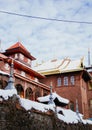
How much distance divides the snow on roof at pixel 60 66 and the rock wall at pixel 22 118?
1828 centimetres

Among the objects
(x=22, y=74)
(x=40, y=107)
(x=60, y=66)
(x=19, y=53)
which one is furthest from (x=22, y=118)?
(x=60, y=66)

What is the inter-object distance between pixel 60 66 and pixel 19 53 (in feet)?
20.7

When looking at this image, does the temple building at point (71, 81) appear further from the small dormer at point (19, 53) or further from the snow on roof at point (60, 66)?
the small dormer at point (19, 53)

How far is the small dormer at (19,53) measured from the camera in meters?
28.8

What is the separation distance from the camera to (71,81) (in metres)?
30.9

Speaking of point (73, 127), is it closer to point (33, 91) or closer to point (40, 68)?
point (33, 91)

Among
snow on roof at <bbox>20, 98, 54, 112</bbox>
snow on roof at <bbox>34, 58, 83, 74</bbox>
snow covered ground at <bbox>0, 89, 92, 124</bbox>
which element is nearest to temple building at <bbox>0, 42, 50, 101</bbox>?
snow on roof at <bbox>34, 58, 83, 74</bbox>

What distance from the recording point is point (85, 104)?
103 feet

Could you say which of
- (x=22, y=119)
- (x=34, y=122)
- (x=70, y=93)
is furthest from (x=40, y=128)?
(x=70, y=93)

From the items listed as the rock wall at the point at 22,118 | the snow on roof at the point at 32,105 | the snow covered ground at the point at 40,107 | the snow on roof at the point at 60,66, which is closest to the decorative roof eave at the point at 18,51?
the snow on roof at the point at 60,66

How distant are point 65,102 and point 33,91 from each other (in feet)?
20.3

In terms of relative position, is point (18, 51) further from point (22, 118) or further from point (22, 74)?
point (22, 118)

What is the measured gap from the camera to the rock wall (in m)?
9.42

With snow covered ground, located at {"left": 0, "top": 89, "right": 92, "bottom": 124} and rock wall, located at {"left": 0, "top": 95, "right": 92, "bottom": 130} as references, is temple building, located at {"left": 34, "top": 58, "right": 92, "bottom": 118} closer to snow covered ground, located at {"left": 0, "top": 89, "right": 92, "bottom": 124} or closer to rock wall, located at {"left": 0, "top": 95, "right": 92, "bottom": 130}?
snow covered ground, located at {"left": 0, "top": 89, "right": 92, "bottom": 124}
